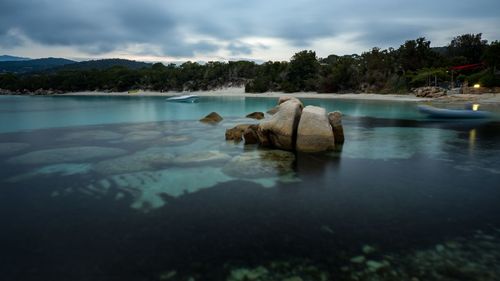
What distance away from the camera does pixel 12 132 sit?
56.6 feet

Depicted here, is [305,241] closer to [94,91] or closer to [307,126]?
[307,126]

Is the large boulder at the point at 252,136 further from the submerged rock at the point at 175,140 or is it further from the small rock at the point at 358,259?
the small rock at the point at 358,259

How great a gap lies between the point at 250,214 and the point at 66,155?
7996 mm

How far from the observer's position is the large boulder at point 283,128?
11.2 m

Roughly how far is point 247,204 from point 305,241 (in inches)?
70.8

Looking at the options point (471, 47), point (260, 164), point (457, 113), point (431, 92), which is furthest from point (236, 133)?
point (471, 47)

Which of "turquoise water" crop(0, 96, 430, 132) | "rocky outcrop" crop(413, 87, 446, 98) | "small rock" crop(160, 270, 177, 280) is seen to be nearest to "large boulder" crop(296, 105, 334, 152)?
"small rock" crop(160, 270, 177, 280)

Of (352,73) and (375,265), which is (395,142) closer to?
(375,265)

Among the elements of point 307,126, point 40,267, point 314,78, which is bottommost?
point 40,267

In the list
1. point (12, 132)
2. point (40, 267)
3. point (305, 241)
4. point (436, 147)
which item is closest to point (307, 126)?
point (436, 147)

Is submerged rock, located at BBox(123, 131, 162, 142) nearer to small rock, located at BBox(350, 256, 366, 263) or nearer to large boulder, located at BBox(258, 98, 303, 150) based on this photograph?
large boulder, located at BBox(258, 98, 303, 150)

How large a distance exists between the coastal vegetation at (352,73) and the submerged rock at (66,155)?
38635 mm

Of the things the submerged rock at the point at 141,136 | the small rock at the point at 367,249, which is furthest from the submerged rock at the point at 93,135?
the small rock at the point at 367,249

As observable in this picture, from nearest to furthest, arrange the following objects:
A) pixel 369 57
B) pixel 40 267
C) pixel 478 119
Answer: pixel 40 267 < pixel 478 119 < pixel 369 57
